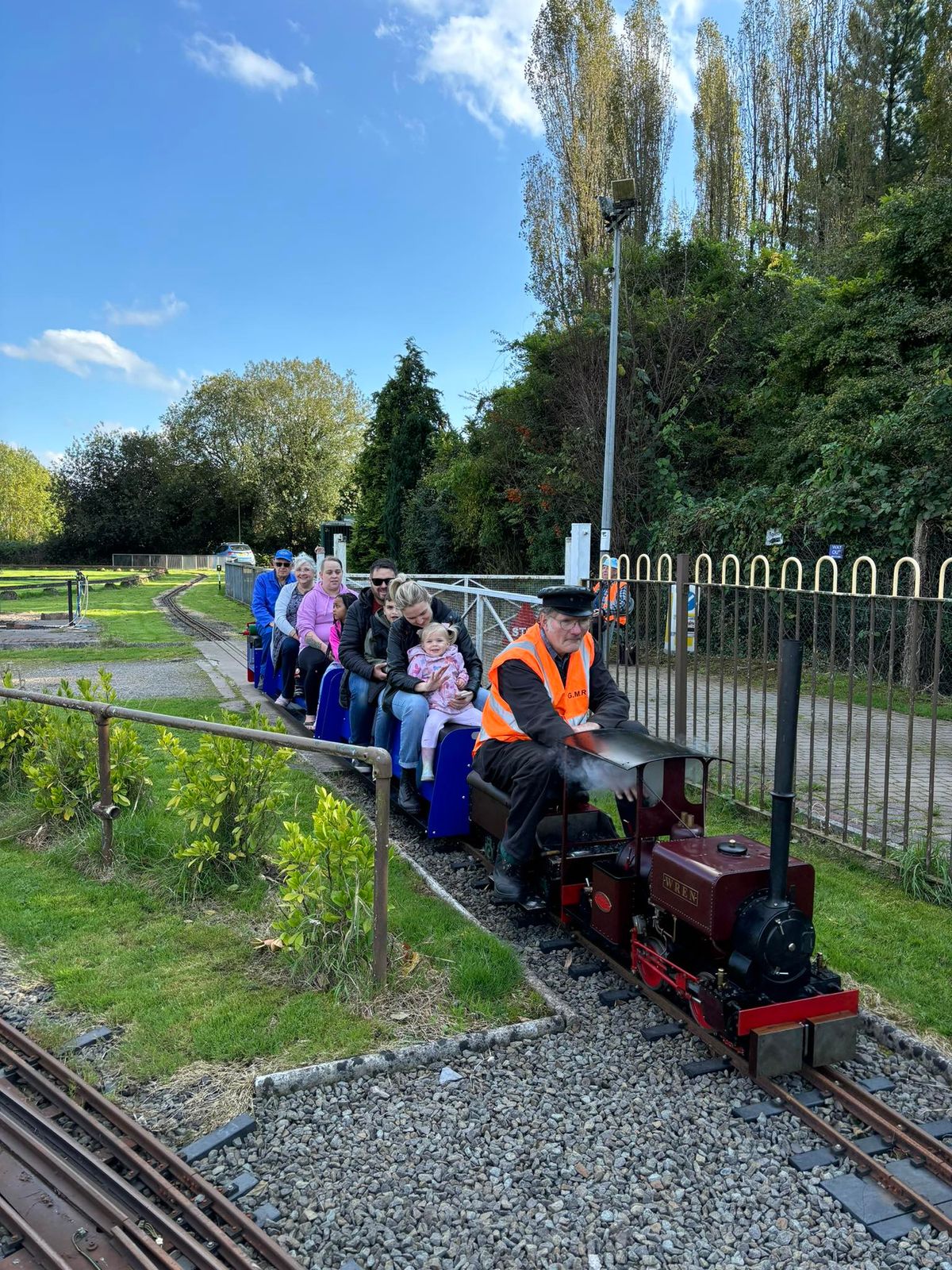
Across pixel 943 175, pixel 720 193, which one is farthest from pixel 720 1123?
pixel 720 193

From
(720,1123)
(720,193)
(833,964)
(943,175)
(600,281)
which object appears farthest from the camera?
(720,193)

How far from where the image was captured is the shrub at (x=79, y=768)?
6141 millimetres

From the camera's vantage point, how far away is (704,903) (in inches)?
137

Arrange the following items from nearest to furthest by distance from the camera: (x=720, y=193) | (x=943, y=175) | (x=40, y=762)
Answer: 1. (x=40, y=762)
2. (x=943, y=175)
3. (x=720, y=193)

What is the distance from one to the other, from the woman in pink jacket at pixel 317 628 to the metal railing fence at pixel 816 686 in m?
2.88

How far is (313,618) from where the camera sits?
31.5 feet

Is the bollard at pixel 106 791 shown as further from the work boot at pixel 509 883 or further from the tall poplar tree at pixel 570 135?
the tall poplar tree at pixel 570 135

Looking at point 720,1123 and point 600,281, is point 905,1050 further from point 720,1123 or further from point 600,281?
point 600,281

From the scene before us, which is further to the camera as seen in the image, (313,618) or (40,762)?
(313,618)

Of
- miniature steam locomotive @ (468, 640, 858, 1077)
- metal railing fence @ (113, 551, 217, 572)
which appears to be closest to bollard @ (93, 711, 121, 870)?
miniature steam locomotive @ (468, 640, 858, 1077)

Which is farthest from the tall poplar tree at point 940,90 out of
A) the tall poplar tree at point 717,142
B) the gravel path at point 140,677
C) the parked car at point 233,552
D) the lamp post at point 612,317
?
the parked car at point 233,552

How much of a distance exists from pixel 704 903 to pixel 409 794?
133 inches

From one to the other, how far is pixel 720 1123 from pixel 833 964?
58.0 inches

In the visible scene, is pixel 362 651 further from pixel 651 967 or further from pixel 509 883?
pixel 651 967
